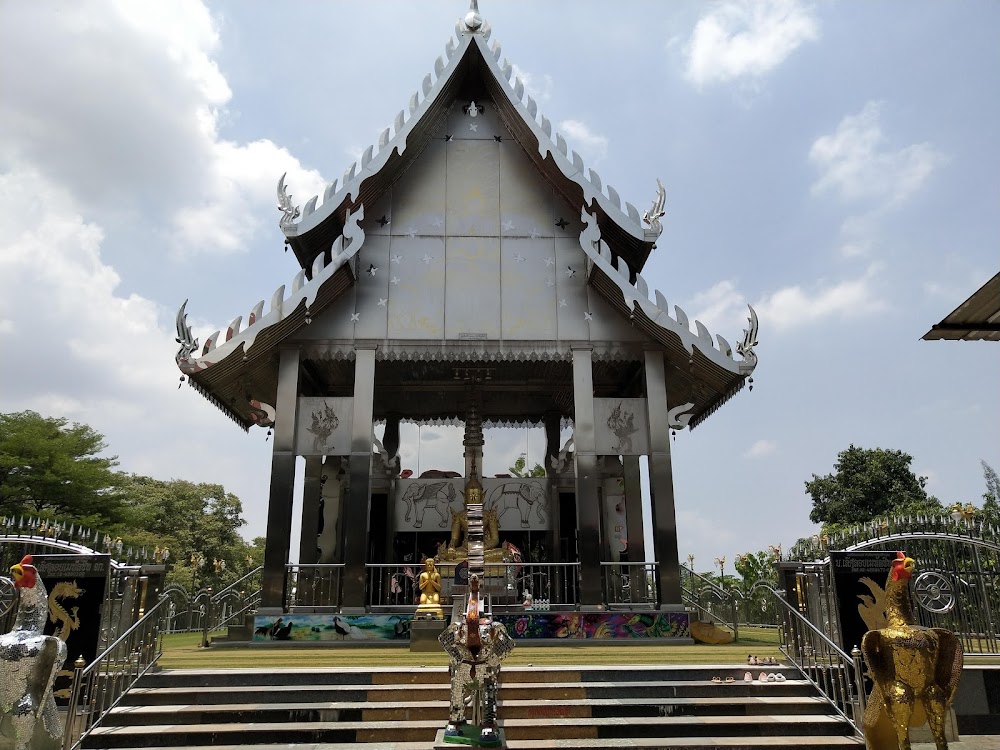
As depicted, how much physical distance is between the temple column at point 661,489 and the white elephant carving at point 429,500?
5793 mm

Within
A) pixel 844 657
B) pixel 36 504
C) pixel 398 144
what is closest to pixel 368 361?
pixel 398 144

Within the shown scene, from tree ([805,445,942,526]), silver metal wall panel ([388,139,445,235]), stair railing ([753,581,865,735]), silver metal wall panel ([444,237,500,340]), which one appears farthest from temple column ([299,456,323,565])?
tree ([805,445,942,526])

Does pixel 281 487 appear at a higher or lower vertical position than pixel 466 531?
higher

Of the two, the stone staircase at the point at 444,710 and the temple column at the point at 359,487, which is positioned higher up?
the temple column at the point at 359,487

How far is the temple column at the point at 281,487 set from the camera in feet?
40.4

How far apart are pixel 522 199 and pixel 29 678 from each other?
11390 millimetres

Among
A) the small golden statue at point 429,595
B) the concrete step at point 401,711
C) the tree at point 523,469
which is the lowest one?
the concrete step at point 401,711

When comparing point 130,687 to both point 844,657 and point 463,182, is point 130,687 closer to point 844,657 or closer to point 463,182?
point 844,657

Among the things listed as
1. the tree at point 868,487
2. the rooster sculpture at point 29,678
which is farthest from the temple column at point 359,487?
the tree at point 868,487

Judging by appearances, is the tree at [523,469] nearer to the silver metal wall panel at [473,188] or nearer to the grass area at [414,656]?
the silver metal wall panel at [473,188]

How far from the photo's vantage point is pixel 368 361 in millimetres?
13781

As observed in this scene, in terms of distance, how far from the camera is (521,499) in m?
17.9

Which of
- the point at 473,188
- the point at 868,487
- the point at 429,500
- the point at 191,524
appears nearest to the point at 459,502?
the point at 429,500

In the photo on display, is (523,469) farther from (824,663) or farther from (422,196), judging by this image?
(824,663)
